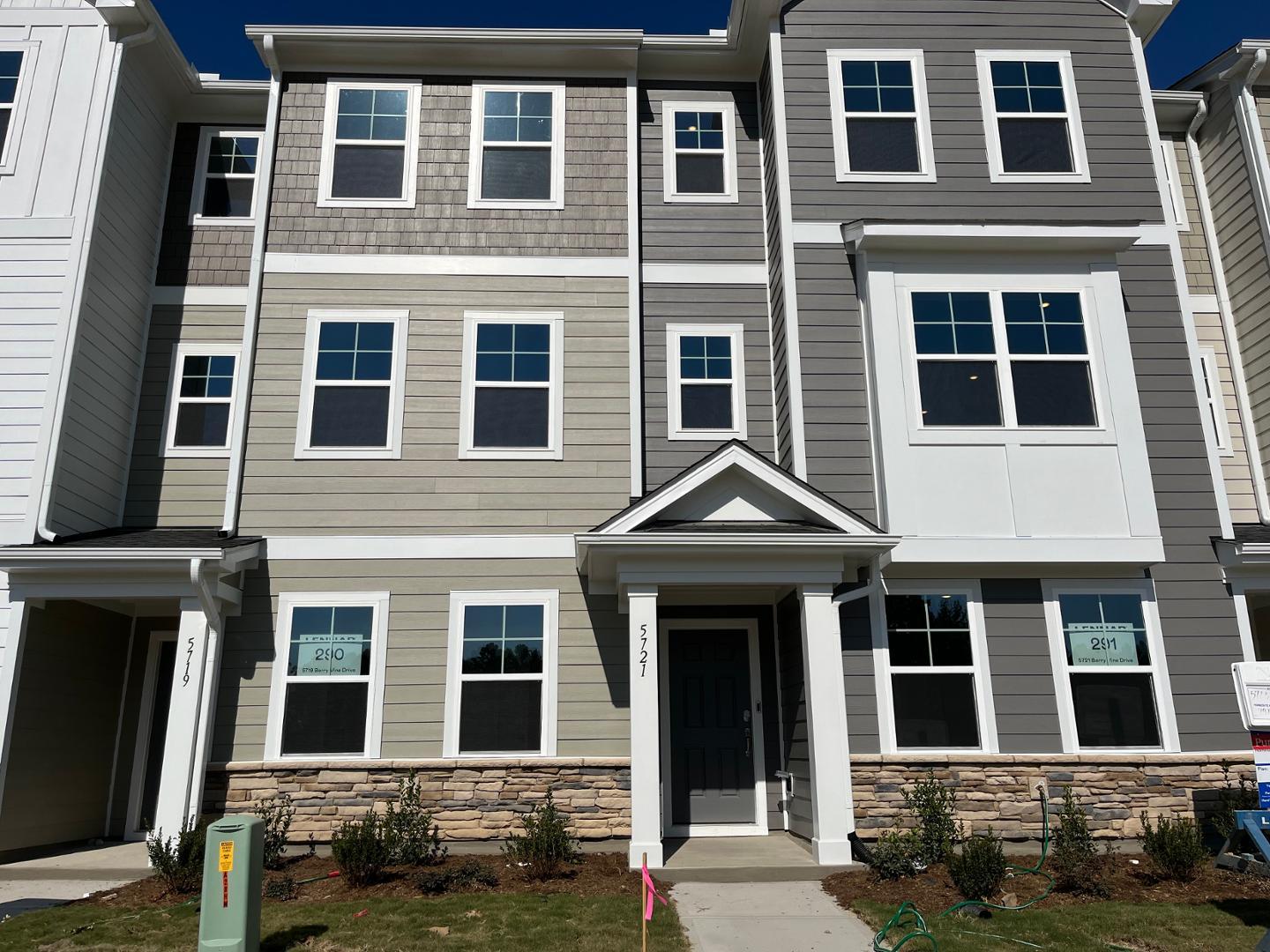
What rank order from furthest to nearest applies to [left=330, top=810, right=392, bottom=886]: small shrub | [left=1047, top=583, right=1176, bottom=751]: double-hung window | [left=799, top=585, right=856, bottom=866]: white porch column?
1. [left=1047, top=583, right=1176, bottom=751]: double-hung window
2. [left=799, top=585, right=856, bottom=866]: white porch column
3. [left=330, top=810, right=392, bottom=886]: small shrub

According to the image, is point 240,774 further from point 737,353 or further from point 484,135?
point 484,135

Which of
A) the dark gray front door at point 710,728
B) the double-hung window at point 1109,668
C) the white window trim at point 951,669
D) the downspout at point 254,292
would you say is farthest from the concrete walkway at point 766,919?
the downspout at point 254,292

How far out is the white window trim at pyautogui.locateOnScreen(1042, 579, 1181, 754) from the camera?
9242 mm

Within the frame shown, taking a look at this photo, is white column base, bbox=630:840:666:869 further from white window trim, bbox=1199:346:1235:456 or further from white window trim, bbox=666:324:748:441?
white window trim, bbox=1199:346:1235:456

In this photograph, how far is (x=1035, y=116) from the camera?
1106cm

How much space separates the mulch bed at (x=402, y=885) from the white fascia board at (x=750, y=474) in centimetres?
304

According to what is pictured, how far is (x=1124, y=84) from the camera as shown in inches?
442

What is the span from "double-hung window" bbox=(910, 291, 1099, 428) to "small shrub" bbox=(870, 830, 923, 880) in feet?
13.8

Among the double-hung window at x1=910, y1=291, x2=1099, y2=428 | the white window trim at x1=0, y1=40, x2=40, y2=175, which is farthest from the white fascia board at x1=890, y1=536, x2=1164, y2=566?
the white window trim at x1=0, y1=40, x2=40, y2=175

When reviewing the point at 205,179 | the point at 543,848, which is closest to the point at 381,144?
the point at 205,179

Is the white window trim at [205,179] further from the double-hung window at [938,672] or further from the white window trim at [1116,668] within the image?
the white window trim at [1116,668]

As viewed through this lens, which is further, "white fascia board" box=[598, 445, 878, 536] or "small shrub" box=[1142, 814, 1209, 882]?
"white fascia board" box=[598, 445, 878, 536]

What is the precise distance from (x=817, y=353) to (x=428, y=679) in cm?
554

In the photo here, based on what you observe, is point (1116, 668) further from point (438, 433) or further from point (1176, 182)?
point (438, 433)
